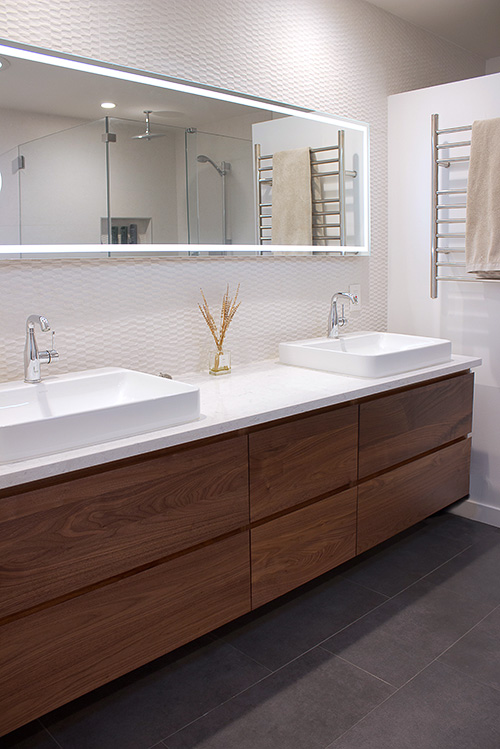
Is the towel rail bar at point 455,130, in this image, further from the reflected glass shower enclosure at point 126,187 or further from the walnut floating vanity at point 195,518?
the walnut floating vanity at point 195,518

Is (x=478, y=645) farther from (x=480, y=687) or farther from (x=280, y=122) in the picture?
(x=280, y=122)

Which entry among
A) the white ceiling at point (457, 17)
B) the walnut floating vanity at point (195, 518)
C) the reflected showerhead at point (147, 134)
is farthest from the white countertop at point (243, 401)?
the white ceiling at point (457, 17)

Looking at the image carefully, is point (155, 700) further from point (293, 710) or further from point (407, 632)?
point (407, 632)

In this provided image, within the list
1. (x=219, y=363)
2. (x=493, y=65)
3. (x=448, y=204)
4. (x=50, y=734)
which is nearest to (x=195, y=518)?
(x=50, y=734)

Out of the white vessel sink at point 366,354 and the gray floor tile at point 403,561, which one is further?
the gray floor tile at point 403,561

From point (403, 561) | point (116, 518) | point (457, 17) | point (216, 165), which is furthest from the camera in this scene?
point (457, 17)

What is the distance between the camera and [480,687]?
178 cm

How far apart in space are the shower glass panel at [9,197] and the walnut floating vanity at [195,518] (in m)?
0.73

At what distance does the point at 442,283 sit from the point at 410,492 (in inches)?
40.6

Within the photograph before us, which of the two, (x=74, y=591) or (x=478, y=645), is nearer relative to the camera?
(x=74, y=591)

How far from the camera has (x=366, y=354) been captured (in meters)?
2.53

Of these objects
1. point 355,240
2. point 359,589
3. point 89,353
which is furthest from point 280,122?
point 359,589

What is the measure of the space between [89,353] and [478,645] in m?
1.51

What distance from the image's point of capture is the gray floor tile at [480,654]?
1.83 metres
